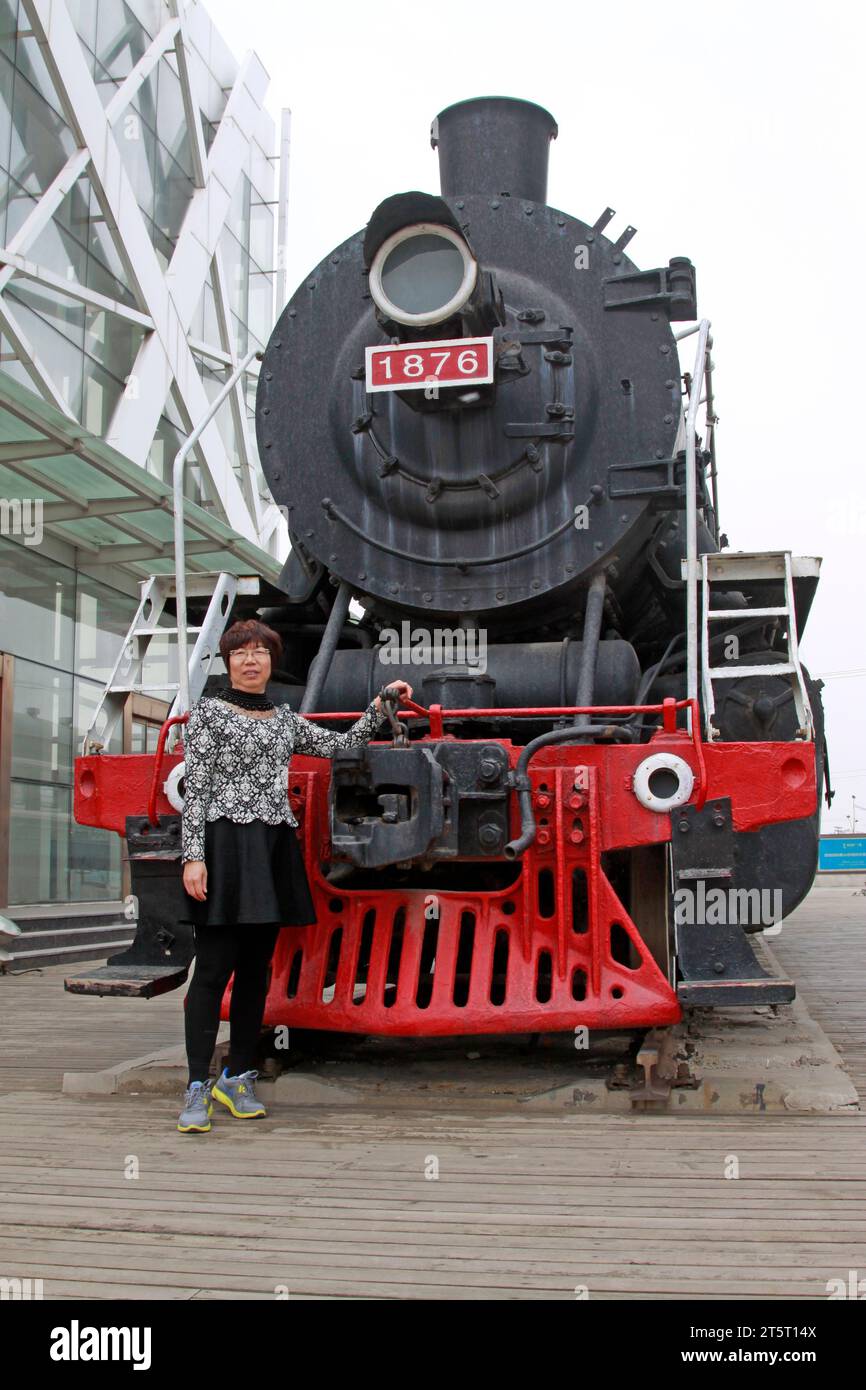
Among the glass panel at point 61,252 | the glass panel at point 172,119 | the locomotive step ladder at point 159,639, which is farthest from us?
the glass panel at point 172,119

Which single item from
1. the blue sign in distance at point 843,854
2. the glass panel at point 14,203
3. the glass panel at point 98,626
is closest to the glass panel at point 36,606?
the glass panel at point 98,626

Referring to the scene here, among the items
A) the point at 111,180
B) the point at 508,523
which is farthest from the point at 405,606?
the point at 111,180

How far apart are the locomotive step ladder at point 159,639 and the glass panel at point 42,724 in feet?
25.3

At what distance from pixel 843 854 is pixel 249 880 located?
27637 millimetres

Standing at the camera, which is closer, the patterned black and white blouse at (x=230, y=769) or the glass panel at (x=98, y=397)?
the patterned black and white blouse at (x=230, y=769)

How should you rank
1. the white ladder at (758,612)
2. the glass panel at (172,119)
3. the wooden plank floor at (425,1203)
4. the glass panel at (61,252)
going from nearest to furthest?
the wooden plank floor at (425,1203) → the white ladder at (758,612) → the glass panel at (61,252) → the glass panel at (172,119)

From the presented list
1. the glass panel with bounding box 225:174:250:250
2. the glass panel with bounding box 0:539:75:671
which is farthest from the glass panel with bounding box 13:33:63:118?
the glass panel with bounding box 225:174:250:250

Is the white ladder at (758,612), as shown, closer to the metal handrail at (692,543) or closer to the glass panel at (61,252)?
the metal handrail at (692,543)

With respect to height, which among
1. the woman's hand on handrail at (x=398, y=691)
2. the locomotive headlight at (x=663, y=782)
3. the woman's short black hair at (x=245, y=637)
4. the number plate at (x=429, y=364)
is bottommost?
the locomotive headlight at (x=663, y=782)

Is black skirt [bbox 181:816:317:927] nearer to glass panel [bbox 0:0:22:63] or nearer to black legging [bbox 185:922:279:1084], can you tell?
black legging [bbox 185:922:279:1084]

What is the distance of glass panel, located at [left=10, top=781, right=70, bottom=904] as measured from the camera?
1230 centimetres

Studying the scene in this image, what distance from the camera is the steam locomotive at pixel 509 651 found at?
12.3 ft

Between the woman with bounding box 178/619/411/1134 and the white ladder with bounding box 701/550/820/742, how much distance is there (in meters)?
1.02

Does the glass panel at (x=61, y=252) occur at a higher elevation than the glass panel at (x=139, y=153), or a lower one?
lower
